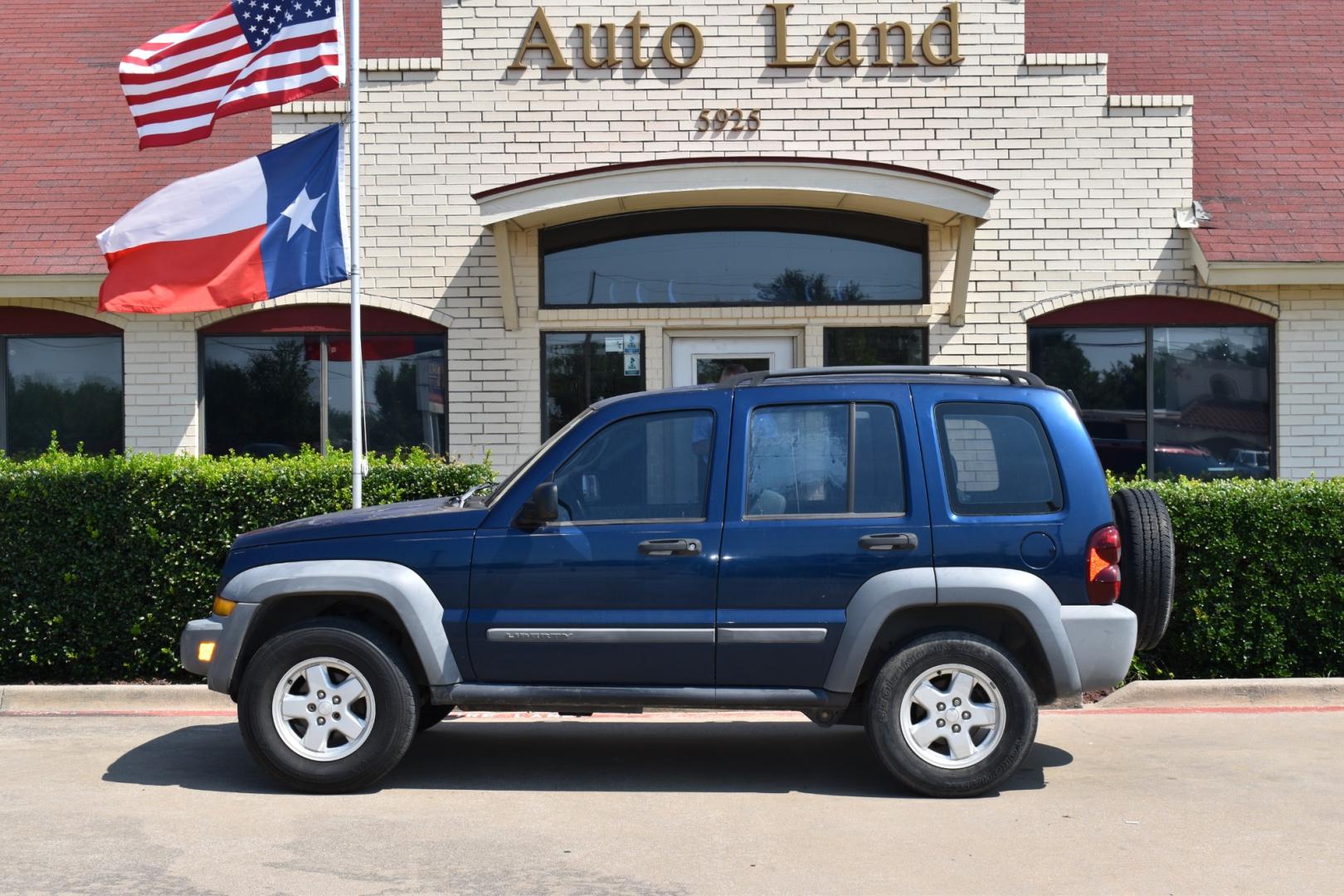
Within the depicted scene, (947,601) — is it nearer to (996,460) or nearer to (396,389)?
(996,460)

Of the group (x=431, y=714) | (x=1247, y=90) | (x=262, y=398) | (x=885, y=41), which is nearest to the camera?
(x=431, y=714)

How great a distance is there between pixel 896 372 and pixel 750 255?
5.15 meters

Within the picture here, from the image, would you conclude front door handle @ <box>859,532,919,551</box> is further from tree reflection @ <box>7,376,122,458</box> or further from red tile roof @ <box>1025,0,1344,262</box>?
tree reflection @ <box>7,376,122,458</box>

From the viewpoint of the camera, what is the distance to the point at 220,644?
6945 millimetres

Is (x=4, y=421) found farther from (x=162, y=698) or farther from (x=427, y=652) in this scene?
(x=427, y=652)

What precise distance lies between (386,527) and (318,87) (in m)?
4.14

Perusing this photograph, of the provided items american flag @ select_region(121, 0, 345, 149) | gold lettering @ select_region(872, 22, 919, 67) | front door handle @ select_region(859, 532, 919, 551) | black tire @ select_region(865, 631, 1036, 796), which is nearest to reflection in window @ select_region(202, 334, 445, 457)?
american flag @ select_region(121, 0, 345, 149)

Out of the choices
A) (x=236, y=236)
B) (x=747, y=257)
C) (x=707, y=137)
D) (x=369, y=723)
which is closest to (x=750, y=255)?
(x=747, y=257)

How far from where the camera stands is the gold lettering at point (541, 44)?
1205 cm

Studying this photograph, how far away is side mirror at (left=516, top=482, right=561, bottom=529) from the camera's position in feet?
21.8

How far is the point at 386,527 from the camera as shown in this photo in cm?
691

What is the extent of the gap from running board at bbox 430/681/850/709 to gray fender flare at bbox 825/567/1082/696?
19 centimetres

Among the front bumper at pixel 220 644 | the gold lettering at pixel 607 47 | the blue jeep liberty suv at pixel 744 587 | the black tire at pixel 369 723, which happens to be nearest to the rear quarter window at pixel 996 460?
the blue jeep liberty suv at pixel 744 587

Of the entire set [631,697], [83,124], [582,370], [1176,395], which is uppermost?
[83,124]
